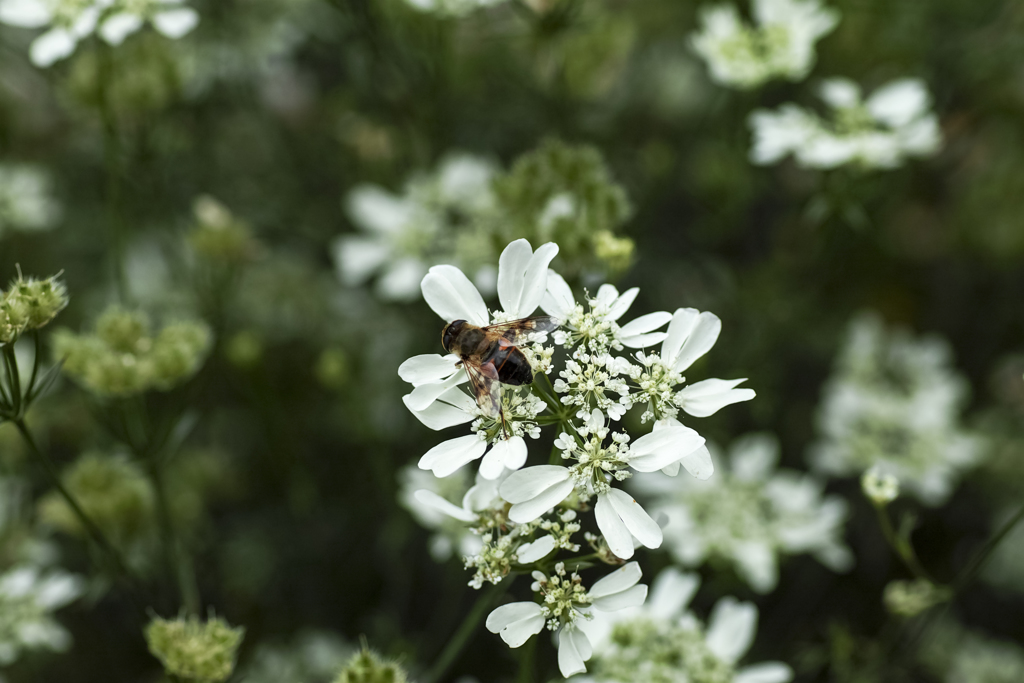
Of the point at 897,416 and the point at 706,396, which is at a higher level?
the point at 706,396

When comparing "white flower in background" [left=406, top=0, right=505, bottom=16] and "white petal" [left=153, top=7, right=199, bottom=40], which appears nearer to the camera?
"white petal" [left=153, top=7, right=199, bottom=40]

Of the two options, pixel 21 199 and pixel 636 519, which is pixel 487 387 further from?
pixel 21 199

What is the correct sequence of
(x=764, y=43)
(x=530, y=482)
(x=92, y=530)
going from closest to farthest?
(x=530, y=482) → (x=92, y=530) → (x=764, y=43)

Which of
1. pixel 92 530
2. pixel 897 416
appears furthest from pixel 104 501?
pixel 897 416

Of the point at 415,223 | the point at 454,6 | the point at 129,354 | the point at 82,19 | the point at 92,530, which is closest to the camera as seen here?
the point at 92,530

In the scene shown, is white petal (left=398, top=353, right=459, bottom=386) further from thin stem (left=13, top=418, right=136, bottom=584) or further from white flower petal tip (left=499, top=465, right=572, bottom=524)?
thin stem (left=13, top=418, right=136, bottom=584)

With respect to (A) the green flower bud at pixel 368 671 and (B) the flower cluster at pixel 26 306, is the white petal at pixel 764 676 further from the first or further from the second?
(B) the flower cluster at pixel 26 306

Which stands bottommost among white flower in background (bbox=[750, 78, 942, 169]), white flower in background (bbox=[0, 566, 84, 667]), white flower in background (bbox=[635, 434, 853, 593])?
white flower in background (bbox=[635, 434, 853, 593])

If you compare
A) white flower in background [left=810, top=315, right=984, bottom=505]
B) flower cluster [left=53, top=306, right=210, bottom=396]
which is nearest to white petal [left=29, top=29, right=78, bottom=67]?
flower cluster [left=53, top=306, right=210, bottom=396]
